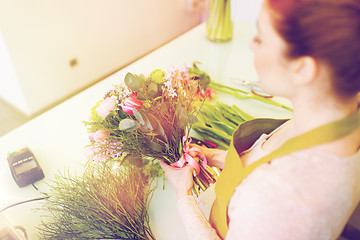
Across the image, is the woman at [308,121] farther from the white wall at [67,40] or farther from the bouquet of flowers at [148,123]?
the white wall at [67,40]

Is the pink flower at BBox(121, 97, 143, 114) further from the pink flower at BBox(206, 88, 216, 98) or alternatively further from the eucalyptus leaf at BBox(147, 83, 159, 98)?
the pink flower at BBox(206, 88, 216, 98)

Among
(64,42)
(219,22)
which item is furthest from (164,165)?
(64,42)

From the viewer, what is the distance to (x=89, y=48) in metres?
2.51

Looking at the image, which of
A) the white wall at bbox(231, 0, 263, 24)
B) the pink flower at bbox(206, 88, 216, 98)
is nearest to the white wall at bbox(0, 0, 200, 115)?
the white wall at bbox(231, 0, 263, 24)

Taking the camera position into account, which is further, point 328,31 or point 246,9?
point 246,9

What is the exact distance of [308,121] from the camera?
1.80ft

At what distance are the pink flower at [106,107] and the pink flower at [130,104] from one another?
29 millimetres

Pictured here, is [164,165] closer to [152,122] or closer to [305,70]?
[152,122]

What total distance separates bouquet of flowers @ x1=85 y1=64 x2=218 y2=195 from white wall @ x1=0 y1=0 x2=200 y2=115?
1498mm

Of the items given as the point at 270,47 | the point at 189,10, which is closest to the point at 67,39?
the point at 189,10

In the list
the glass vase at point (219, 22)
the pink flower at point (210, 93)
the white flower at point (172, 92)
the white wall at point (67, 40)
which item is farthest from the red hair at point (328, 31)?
the white wall at point (67, 40)

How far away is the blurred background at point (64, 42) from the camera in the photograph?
2.01m

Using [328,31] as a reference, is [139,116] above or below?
below

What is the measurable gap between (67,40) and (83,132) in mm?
1474
